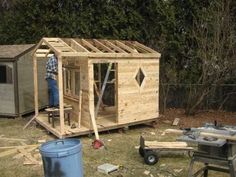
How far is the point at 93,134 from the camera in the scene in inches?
392

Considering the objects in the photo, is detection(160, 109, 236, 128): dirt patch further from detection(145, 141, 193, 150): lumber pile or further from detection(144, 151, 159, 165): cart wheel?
detection(144, 151, 159, 165): cart wheel

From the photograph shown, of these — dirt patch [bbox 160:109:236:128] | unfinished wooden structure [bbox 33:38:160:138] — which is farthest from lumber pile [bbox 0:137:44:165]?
dirt patch [bbox 160:109:236:128]

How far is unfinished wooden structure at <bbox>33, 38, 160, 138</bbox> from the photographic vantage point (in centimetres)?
945

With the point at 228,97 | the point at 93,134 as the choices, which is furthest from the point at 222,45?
the point at 93,134

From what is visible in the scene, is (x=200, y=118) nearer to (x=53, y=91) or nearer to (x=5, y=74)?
(x=53, y=91)

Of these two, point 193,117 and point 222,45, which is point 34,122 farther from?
point 222,45

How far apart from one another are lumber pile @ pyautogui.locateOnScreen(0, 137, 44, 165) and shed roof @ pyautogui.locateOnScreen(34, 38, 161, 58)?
241cm

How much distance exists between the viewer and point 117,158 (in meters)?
8.12

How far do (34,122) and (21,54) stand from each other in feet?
8.16

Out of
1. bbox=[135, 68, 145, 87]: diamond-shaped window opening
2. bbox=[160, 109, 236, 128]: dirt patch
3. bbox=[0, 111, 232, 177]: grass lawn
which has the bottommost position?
bbox=[0, 111, 232, 177]: grass lawn

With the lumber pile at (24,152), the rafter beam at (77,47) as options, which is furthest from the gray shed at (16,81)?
the lumber pile at (24,152)

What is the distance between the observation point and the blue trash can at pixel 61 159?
5.92 m

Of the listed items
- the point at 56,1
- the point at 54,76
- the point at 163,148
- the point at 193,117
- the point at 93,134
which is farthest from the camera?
the point at 56,1

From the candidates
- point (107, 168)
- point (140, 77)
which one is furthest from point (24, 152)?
point (140, 77)
